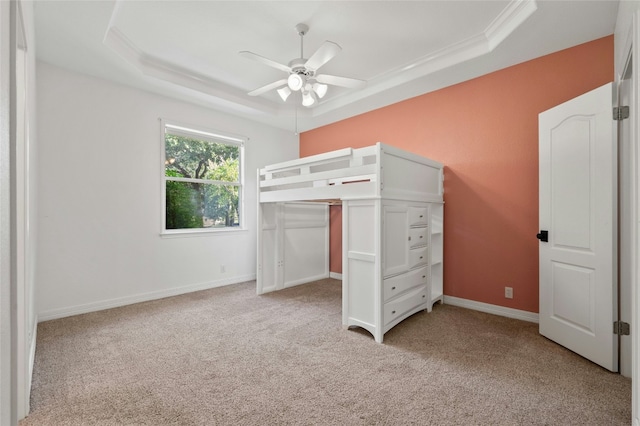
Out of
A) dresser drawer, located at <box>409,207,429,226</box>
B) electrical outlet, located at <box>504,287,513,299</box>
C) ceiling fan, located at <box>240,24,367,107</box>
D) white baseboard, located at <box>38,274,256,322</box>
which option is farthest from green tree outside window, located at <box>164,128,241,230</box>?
electrical outlet, located at <box>504,287,513,299</box>

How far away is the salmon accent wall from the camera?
2.89m

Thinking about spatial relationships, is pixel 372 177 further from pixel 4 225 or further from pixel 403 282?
pixel 4 225

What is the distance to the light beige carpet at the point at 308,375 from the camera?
5.44 feet

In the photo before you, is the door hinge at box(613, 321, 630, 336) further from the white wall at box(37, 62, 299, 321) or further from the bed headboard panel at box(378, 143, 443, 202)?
the white wall at box(37, 62, 299, 321)

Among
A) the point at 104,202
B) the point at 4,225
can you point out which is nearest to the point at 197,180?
the point at 104,202

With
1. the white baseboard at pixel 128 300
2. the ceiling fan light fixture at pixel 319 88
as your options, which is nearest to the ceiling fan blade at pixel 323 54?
the ceiling fan light fixture at pixel 319 88

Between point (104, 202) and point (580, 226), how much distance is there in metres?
4.59

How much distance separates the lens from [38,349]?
2.38m

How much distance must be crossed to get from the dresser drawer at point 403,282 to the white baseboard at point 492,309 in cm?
60

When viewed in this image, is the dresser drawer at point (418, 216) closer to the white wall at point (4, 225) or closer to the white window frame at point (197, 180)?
the white window frame at point (197, 180)

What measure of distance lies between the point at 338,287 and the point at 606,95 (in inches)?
137

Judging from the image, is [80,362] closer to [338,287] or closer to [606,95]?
[338,287]

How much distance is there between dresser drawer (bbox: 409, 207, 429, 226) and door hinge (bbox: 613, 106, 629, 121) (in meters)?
1.61

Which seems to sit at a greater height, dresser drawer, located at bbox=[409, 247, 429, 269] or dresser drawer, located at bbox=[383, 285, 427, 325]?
dresser drawer, located at bbox=[409, 247, 429, 269]
